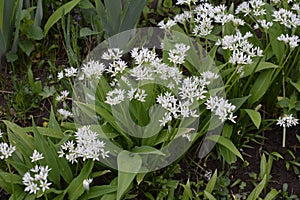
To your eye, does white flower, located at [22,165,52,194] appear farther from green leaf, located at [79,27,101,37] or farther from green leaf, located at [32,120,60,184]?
green leaf, located at [79,27,101,37]

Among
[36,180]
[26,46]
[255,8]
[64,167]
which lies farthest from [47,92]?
[255,8]

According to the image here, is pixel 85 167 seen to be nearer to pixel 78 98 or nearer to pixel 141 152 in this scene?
pixel 141 152

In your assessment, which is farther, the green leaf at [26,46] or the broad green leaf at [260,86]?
the green leaf at [26,46]

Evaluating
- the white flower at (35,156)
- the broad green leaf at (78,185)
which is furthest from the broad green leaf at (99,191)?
the white flower at (35,156)

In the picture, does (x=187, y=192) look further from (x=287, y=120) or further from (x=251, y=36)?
(x=251, y=36)

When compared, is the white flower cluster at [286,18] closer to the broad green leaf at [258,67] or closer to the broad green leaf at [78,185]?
the broad green leaf at [258,67]

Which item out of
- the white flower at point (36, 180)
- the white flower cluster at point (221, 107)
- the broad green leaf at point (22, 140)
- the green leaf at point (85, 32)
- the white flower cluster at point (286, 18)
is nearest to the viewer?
the white flower at point (36, 180)
